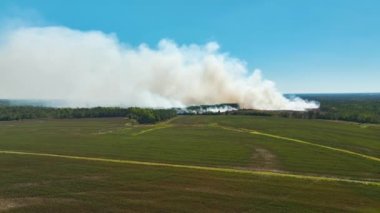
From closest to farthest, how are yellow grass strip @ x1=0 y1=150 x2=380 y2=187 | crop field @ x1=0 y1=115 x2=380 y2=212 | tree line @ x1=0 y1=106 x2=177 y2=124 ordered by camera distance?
crop field @ x1=0 y1=115 x2=380 y2=212 → yellow grass strip @ x1=0 y1=150 x2=380 y2=187 → tree line @ x1=0 y1=106 x2=177 y2=124

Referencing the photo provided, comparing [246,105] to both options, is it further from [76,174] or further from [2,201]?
[2,201]

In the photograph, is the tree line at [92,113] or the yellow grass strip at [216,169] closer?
the yellow grass strip at [216,169]

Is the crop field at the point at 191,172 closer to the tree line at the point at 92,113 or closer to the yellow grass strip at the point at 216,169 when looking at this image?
the yellow grass strip at the point at 216,169

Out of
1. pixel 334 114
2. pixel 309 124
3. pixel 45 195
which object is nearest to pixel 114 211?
pixel 45 195

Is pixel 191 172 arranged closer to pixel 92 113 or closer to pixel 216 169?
pixel 216 169

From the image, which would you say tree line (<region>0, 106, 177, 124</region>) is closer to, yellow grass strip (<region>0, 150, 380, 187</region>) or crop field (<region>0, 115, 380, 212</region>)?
crop field (<region>0, 115, 380, 212</region>)

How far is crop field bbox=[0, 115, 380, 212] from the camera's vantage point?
4103cm

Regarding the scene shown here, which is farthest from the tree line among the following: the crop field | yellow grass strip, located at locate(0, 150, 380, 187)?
yellow grass strip, located at locate(0, 150, 380, 187)

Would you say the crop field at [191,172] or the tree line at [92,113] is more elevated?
the tree line at [92,113]

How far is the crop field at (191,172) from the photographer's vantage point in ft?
135

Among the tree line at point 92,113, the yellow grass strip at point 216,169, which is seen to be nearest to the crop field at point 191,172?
the yellow grass strip at point 216,169

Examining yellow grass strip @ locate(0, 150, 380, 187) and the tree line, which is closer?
yellow grass strip @ locate(0, 150, 380, 187)

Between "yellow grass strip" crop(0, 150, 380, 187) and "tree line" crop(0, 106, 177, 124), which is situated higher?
"tree line" crop(0, 106, 177, 124)

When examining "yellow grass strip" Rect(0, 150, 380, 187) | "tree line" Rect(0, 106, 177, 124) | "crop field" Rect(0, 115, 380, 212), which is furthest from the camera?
"tree line" Rect(0, 106, 177, 124)
